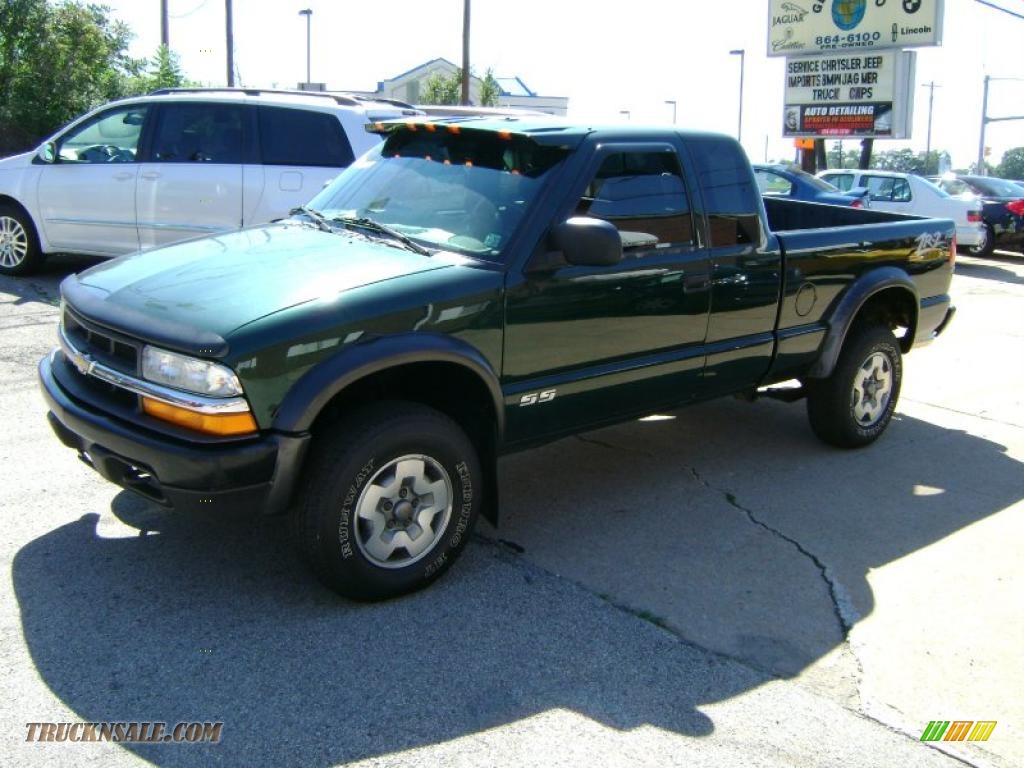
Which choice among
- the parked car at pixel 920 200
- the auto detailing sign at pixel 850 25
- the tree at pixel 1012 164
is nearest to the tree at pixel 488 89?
the auto detailing sign at pixel 850 25

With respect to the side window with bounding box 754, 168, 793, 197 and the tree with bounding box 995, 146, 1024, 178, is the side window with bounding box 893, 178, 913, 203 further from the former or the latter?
the tree with bounding box 995, 146, 1024, 178

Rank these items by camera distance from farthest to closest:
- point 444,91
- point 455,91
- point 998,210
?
point 444,91
point 455,91
point 998,210

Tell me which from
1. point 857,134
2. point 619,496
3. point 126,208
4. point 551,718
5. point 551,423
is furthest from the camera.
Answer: point 857,134

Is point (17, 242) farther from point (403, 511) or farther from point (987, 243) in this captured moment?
point (987, 243)

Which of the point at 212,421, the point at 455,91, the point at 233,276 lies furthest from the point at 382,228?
the point at 455,91

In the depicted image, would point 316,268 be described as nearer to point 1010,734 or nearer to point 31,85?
point 1010,734

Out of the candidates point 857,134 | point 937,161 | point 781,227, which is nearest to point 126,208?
point 781,227

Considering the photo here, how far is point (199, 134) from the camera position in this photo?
32.2ft

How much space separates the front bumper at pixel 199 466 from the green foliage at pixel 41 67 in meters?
18.5

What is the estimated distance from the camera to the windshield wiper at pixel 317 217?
4.82 metres

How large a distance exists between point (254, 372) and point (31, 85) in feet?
63.4

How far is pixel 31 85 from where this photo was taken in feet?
65.7

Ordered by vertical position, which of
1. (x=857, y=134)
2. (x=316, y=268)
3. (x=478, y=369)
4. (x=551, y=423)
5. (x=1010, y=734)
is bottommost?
(x=1010, y=734)

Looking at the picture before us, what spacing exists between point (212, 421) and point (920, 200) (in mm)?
18241
